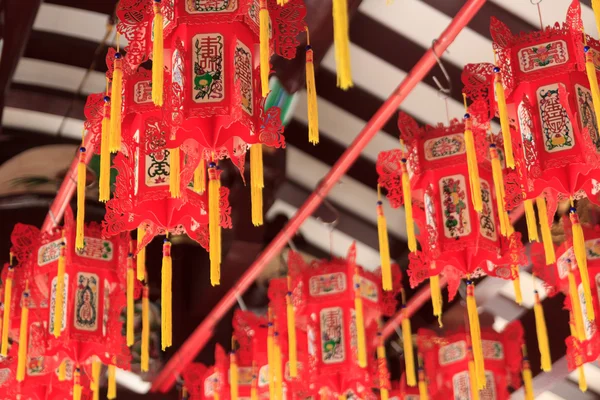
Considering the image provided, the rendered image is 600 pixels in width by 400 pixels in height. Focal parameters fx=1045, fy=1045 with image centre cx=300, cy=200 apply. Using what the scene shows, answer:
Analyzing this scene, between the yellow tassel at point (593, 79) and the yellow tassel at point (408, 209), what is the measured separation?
1245 mm

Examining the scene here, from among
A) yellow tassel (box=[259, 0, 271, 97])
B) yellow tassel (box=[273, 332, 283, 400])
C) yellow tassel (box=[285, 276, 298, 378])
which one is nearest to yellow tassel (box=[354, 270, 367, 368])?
yellow tassel (box=[285, 276, 298, 378])

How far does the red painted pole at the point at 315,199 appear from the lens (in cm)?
549

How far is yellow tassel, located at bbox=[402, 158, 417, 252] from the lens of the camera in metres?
5.68

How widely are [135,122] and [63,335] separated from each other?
2.02 meters

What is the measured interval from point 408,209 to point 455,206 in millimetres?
291

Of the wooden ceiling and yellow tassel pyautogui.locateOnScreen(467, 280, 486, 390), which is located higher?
the wooden ceiling

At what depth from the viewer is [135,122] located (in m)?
5.10

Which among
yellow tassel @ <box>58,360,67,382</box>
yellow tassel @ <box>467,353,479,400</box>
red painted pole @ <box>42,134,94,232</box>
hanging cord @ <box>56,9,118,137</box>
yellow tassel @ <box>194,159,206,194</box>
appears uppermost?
hanging cord @ <box>56,9,118,137</box>

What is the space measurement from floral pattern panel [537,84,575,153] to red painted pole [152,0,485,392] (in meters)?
0.56

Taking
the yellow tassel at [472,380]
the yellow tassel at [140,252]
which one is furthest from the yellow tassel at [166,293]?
the yellow tassel at [472,380]

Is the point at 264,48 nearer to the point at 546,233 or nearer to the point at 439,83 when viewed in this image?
the point at 546,233

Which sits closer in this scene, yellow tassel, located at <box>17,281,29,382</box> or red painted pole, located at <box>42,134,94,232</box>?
yellow tassel, located at <box>17,281,29,382</box>

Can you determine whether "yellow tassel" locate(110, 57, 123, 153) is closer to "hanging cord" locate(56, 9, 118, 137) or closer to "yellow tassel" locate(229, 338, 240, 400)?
"hanging cord" locate(56, 9, 118, 137)

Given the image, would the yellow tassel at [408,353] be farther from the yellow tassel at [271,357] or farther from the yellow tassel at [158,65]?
the yellow tassel at [158,65]
